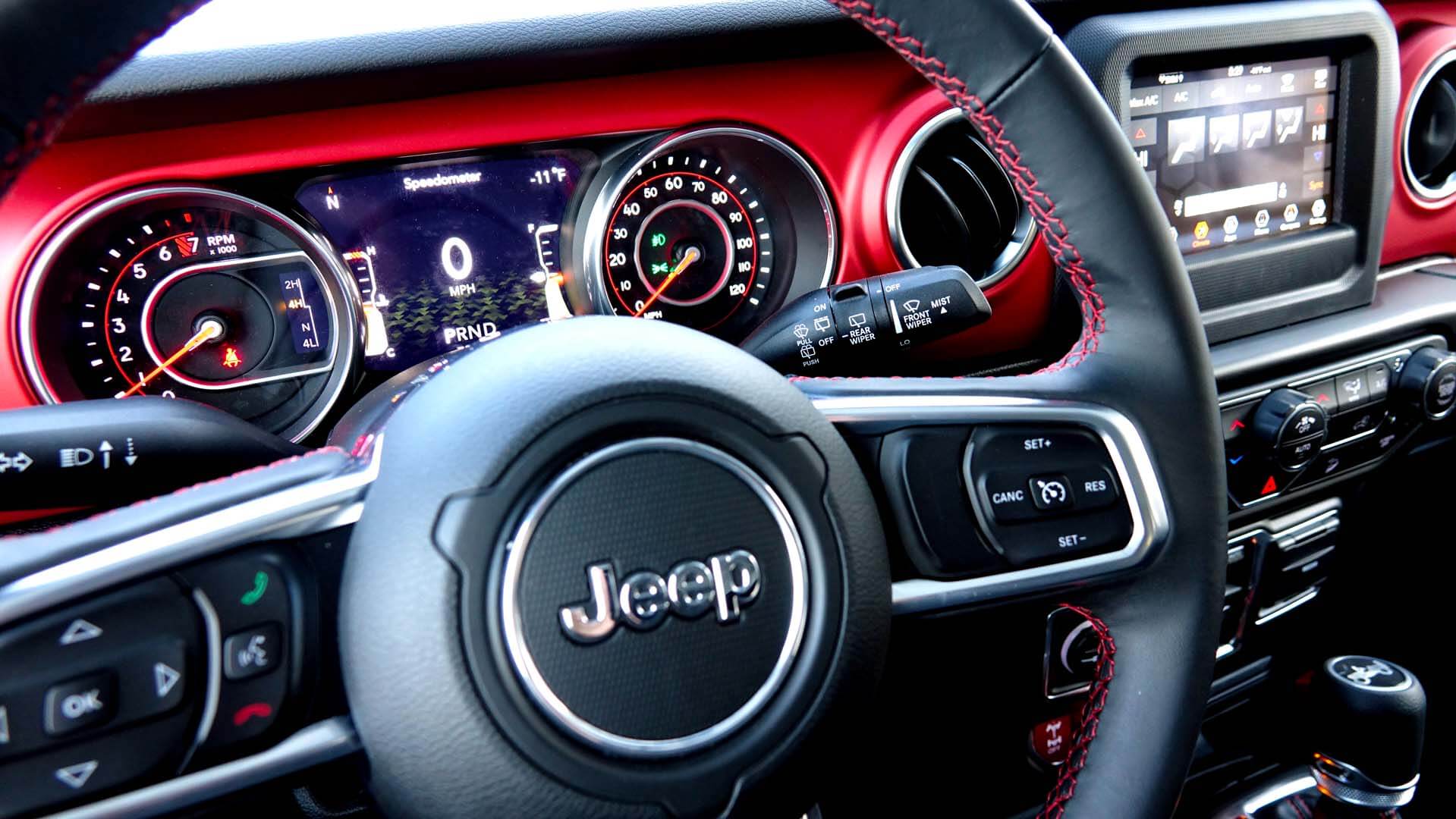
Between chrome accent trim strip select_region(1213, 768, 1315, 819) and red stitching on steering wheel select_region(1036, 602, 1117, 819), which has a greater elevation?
red stitching on steering wheel select_region(1036, 602, 1117, 819)

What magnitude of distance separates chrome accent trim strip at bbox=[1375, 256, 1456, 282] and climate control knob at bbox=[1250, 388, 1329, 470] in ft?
1.64

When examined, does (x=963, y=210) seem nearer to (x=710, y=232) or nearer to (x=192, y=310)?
(x=710, y=232)

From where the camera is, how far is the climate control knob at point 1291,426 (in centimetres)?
151

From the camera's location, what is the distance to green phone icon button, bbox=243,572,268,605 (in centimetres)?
73

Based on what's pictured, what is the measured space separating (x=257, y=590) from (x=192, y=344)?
0.63m

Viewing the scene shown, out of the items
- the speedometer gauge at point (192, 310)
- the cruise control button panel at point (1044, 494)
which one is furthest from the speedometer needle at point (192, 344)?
the cruise control button panel at point (1044, 494)

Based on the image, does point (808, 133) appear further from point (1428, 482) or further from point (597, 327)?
point (1428, 482)

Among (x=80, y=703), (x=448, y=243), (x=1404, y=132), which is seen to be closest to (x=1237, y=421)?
(x=1404, y=132)

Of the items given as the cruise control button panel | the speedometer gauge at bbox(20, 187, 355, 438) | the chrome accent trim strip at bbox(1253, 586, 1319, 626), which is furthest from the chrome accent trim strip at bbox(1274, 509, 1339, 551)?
the speedometer gauge at bbox(20, 187, 355, 438)

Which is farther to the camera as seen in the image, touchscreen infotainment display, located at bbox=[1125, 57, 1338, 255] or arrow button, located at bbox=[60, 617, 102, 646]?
touchscreen infotainment display, located at bbox=[1125, 57, 1338, 255]

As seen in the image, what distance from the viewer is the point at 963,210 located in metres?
1.57

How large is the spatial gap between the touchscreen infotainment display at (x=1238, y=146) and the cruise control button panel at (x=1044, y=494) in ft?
2.61

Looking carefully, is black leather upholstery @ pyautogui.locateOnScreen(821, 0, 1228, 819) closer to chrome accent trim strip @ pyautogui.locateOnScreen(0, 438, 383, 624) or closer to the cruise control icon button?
the cruise control icon button

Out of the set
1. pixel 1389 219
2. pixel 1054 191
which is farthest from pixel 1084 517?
pixel 1389 219
